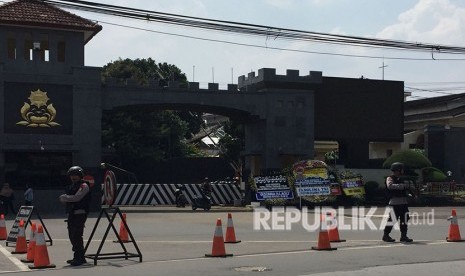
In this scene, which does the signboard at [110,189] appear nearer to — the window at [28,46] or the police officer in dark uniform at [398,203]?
the police officer in dark uniform at [398,203]

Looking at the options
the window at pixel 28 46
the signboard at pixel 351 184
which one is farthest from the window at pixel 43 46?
the signboard at pixel 351 184

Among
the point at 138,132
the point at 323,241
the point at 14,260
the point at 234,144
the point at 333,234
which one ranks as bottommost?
the point at 14,260

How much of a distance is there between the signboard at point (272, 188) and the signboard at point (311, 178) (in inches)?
21.1

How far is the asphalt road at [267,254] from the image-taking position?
13.0 meters

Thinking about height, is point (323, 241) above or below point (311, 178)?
below

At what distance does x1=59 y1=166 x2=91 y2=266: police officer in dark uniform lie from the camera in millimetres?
13820

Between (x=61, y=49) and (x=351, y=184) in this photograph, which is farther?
(x=351, y=184)

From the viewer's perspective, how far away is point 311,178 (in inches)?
1385

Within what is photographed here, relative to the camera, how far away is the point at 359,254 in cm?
1516

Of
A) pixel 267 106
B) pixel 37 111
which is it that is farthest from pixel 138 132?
pixel 37 111

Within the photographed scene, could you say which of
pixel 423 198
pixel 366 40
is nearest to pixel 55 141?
pixel 366 40

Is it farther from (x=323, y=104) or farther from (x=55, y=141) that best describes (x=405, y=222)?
(x=323, y=104)

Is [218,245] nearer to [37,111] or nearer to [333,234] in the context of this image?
[333,234]

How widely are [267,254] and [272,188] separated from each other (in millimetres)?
19292
